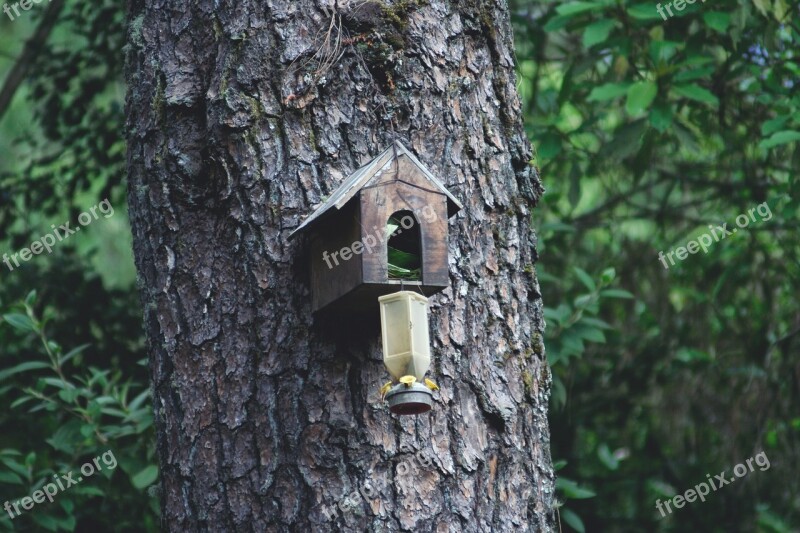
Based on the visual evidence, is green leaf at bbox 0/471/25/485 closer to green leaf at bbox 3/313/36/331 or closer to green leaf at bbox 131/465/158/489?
green leaf at bbox 131/465/158/489

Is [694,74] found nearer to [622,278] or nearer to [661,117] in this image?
[661,117]

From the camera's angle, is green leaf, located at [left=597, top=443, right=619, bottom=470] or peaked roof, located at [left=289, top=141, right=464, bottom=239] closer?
peaked roof, located at [left=289, top=141, right=464, bottom=239]

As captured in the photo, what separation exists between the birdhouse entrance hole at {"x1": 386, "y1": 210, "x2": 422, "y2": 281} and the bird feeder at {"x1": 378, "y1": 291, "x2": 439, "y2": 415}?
0.27 feet

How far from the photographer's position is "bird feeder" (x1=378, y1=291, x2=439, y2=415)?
1951 mm

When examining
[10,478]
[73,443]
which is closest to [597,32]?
[73,443]

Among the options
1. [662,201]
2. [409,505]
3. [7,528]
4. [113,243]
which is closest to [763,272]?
[662,201]

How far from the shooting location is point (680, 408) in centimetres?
495

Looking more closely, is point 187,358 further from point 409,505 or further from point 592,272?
point 592,272

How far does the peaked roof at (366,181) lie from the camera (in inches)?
79.3

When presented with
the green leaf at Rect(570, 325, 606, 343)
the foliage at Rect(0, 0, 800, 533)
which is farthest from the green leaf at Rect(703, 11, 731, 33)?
the green leaf at Rect(570, 325, 606, 343)

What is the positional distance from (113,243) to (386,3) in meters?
5.49

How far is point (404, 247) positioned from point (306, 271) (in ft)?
0.82

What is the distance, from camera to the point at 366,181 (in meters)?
2.04

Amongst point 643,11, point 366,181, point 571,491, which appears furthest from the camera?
point 643,11
